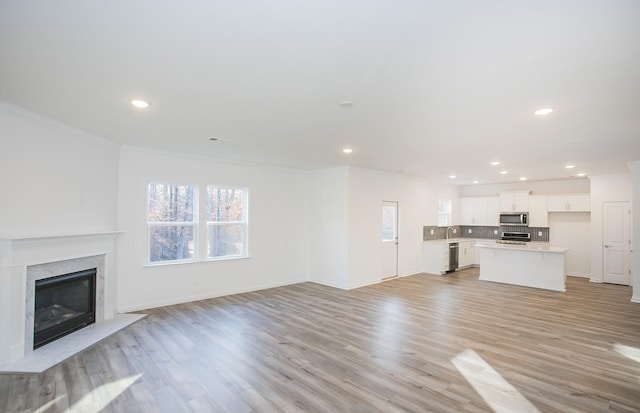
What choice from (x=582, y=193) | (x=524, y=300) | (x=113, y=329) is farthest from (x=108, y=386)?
(x=582, y=193)

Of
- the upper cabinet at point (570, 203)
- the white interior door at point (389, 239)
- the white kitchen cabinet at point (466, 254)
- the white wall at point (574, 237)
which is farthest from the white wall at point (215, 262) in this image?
the white wall at point (574, 237)

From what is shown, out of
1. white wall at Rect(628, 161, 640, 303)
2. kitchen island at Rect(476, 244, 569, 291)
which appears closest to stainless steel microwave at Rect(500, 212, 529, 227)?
kitchen island at Rect(476, 244, 569, 291)

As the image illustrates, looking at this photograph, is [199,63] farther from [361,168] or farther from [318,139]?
[361,168]

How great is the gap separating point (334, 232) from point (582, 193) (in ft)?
22.4

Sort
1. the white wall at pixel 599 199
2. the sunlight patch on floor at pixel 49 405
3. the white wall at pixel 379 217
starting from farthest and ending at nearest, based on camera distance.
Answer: the white wall at pixel 599 199
the white wall at pixel 379 217
the sunlight patch on floor at pixel 49 405

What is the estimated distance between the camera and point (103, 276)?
191 inches

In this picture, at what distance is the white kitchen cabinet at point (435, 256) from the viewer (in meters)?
8.94

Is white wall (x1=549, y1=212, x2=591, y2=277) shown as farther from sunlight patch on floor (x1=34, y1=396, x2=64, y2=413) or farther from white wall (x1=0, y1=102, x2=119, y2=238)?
sunlight patch on floor (x1=34, y1=396, x2=64, y2=413)

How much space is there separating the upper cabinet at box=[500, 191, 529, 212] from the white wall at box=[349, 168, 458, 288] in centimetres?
201

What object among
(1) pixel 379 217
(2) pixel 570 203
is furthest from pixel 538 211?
(1) pixel 379 217

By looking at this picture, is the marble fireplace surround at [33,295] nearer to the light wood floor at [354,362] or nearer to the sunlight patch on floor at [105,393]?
the light wood floor at [354,362]

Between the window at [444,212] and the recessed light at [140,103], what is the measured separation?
8.98 meters

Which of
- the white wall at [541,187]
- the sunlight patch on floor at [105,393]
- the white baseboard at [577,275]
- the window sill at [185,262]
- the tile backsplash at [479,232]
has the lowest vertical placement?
the white baseboard at [577,275]

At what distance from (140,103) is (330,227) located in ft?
15.8
